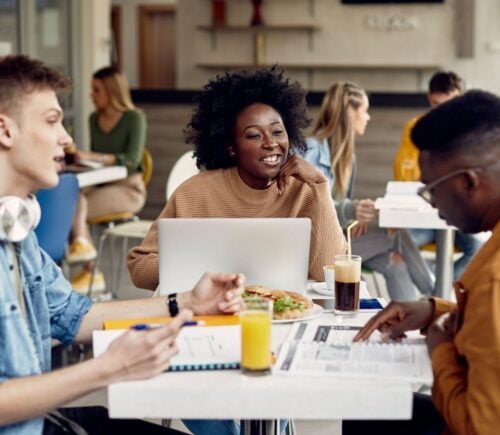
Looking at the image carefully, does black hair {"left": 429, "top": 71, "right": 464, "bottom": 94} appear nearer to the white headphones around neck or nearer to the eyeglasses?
the eyeglasses

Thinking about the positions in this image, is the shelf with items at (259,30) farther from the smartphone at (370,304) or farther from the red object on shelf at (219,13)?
the smartphone at (370,304)

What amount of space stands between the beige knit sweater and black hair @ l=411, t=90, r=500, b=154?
37.8 inches

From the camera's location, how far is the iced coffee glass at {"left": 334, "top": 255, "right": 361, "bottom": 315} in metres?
2.12

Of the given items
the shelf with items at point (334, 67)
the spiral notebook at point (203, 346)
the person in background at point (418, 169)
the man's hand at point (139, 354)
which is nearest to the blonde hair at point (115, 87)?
the person in background at point (418, 169)

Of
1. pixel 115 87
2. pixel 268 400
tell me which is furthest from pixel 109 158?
pixel 268 400

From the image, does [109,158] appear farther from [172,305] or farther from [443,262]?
[172,305]

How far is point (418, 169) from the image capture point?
405 cm

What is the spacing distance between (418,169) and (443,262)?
0.39m

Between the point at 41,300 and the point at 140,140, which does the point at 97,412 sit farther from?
the point at 140,140

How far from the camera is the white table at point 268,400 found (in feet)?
5.00

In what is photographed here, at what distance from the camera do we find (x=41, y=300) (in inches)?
74.2

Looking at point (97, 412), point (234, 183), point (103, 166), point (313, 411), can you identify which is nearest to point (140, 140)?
point (103, 166)

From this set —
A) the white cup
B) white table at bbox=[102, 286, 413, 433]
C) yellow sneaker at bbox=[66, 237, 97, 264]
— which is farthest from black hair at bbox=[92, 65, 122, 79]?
white table at bbox=[102, 286, 413, 433]

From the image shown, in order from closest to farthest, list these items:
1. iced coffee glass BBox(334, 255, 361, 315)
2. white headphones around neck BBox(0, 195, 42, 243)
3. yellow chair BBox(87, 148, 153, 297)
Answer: white headphones around neck BBox(0, 195, 42, 243) → iced coffee glass BBox(334, 255, 361, 315) → yellow chair BBox(87, 148, 153, 297)
